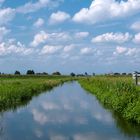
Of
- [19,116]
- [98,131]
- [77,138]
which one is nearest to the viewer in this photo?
[77,138]

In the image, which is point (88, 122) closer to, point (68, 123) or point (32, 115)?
point (68, 123)

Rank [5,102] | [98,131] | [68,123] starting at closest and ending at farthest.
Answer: [98,131] < [68,123] < [5,102]

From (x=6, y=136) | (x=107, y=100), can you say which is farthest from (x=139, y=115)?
(x=107, y=100)

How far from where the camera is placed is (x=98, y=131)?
16656mm

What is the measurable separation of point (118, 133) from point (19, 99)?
1462cm

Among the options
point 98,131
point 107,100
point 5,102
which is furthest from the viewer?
point 107,100

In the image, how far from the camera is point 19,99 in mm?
29406

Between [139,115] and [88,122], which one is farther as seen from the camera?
[88,122]

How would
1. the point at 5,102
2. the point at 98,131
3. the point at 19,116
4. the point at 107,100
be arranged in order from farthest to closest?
the point at 107,100 < the point at 5,102 < the point at 19,116 < the point at 98,131

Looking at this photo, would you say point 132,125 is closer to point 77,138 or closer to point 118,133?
point 118,133

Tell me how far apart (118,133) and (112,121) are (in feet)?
11.0

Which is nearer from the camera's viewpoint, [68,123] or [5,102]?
[68,123]

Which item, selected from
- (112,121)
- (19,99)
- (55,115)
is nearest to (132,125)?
(112,121)

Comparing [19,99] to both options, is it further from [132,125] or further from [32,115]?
[132,125]
